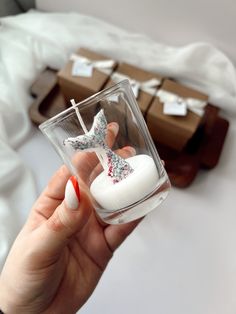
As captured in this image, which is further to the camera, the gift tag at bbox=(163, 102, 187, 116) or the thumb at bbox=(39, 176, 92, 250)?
the gift tag at bbox=(163, 102, 187, 116)

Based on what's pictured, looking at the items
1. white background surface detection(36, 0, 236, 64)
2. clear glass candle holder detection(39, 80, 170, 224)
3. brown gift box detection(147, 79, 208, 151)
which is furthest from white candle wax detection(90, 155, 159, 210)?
white background surface detection(36, 0, 236, 64)

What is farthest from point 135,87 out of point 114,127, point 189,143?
point 114,127

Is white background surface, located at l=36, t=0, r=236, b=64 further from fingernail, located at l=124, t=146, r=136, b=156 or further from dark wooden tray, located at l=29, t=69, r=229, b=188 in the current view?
fingernail, located at l=124, t=146, r=136, b=156

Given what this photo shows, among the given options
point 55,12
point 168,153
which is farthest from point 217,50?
point 55,12

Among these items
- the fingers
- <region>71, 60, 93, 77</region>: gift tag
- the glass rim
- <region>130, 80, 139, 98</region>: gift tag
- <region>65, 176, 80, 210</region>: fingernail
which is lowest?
the fingers

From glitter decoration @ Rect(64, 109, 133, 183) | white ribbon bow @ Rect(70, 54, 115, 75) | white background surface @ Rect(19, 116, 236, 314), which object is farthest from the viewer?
white ribbon bow @ Rect(70, 54, 115, 75)

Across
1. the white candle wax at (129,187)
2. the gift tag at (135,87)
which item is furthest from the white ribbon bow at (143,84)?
the white candle wax at (129,187)
